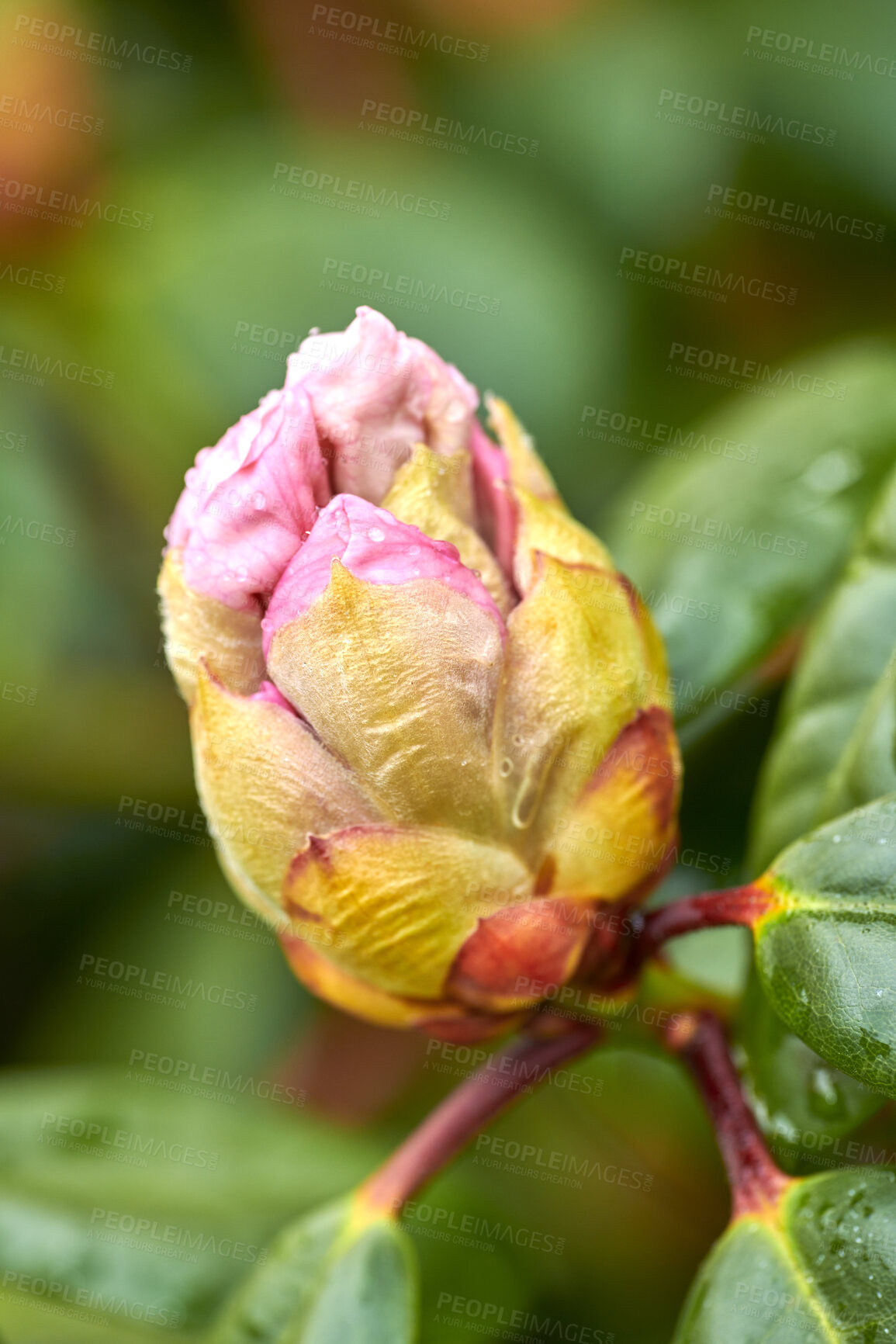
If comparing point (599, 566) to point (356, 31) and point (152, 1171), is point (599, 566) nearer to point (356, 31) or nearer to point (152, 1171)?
point (152, 1171)

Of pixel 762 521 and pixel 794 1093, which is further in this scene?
pixel 762 521

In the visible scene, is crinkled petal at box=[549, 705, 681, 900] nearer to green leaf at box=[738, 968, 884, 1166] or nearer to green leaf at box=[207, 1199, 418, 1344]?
green leaf at box=[738, 968, 884, 1166]

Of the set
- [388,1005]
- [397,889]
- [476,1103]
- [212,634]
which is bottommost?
[476,1103]

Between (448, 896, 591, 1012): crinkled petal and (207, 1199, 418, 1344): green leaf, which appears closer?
(448, 896, 591, 1012): crinkled petal

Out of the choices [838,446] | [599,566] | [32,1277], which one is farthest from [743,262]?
[32,1277]

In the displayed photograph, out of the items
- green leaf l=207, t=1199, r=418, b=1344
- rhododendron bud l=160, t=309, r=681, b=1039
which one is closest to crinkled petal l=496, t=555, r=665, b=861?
rhododendron bud l=160, t=309, r=681, b=1039

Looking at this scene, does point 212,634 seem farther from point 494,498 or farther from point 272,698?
point 494,498

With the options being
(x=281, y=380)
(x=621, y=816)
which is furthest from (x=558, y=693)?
(x=281, y=380)

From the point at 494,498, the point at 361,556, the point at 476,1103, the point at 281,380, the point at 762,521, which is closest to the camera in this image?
the point at 361,556
